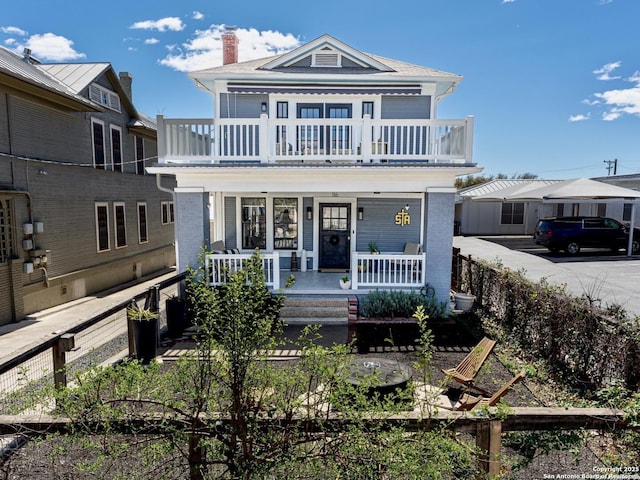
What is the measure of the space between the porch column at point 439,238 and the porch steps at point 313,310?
212 centimetres

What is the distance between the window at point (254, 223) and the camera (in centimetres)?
1116

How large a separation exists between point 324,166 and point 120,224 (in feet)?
38.9

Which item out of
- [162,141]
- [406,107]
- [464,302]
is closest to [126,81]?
[162,141]

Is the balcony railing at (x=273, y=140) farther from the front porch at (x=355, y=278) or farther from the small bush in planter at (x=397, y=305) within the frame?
the small bush in planter at (x=397, y=305)

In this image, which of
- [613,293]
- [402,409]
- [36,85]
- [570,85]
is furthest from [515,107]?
[402,409]

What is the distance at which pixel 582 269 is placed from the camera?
14.7 metres

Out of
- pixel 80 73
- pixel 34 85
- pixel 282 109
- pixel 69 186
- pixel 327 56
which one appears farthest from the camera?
pixel 80 73

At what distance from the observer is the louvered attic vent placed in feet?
36.8

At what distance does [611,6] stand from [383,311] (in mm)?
16255

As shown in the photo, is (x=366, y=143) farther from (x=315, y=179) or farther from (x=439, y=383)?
(x=439, y=383)

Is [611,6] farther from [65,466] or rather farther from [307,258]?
[65,466]

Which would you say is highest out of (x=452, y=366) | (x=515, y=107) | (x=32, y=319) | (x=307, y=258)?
(x=515, y=107)

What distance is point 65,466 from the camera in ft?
11.6

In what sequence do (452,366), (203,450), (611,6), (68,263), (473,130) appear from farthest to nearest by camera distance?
(611,6), (68,263), (473,130), (452,366), (203,450)
